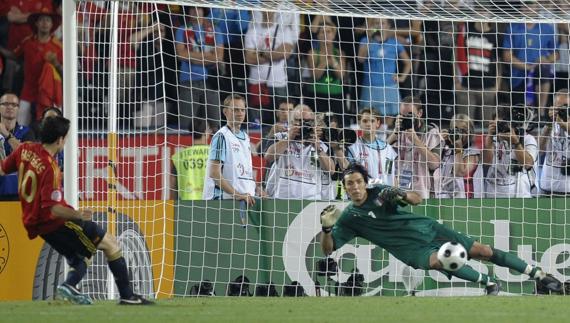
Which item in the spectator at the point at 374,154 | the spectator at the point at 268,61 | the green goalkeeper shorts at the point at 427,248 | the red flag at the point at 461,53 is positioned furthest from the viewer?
the red flag at the point at 461,53

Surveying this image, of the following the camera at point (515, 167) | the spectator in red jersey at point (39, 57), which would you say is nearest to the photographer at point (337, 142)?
the camera at point (515, 167)

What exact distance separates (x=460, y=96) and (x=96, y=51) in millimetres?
5051

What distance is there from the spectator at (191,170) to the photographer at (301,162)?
961 millimetres

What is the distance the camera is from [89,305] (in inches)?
452

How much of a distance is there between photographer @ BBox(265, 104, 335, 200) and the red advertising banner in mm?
336

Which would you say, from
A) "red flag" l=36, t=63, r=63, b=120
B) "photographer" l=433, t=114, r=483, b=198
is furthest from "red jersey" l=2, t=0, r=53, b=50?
"photographer" l=433, t=114, r=483, b=198

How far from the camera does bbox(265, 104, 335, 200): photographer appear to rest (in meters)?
16.0

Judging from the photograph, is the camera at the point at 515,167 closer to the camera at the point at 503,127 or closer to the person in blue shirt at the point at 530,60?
the camera at the point at 503,127

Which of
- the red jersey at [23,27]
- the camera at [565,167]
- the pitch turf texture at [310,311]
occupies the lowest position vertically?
the pitch turf texture at [310,311]

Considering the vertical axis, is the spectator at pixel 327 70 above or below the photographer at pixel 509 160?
above

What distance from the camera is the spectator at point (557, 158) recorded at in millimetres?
16375

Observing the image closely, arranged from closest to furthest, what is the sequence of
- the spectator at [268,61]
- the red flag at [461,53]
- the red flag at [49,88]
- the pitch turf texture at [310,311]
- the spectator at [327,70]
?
the pitch turf texture at [310,311] → the spectator at [327,70] → the red flag at [49,88] → the spectator at [268,61] → the red flag at [461,53]

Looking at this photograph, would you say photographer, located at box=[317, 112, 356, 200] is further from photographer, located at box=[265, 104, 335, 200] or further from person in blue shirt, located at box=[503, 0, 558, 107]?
person in blue shirt, located at box=[503, 0, 558, 107]

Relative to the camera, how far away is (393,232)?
46.7 feet
